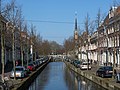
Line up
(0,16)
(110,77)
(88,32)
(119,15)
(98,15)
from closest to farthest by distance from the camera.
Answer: (0,16) < (110,77) < (119,15) < (98,15) < (88,32)

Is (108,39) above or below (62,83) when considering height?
above

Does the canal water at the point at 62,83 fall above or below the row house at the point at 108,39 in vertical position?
below

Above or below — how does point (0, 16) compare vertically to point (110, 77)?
above

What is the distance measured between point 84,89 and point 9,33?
14492 millimetres

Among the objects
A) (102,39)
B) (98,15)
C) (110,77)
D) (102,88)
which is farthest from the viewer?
(102,39)

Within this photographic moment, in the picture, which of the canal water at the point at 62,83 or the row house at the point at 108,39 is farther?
the row house at the point at 108,39

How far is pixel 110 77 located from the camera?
3975cm

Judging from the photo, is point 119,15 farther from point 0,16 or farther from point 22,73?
point 0,16

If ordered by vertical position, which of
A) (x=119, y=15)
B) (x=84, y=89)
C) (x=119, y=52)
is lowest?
(x=84, y=89)

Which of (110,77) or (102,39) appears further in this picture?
(102,39)

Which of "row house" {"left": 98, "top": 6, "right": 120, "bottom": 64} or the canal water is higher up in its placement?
"row house" {"left": 98, "top": 6, "right": 120, "bottom": 64}

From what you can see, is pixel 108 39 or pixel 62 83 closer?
pixel 62 83

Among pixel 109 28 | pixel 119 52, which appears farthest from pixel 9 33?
pixel 109 28

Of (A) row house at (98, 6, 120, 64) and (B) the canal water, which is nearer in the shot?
(B) the canal water
